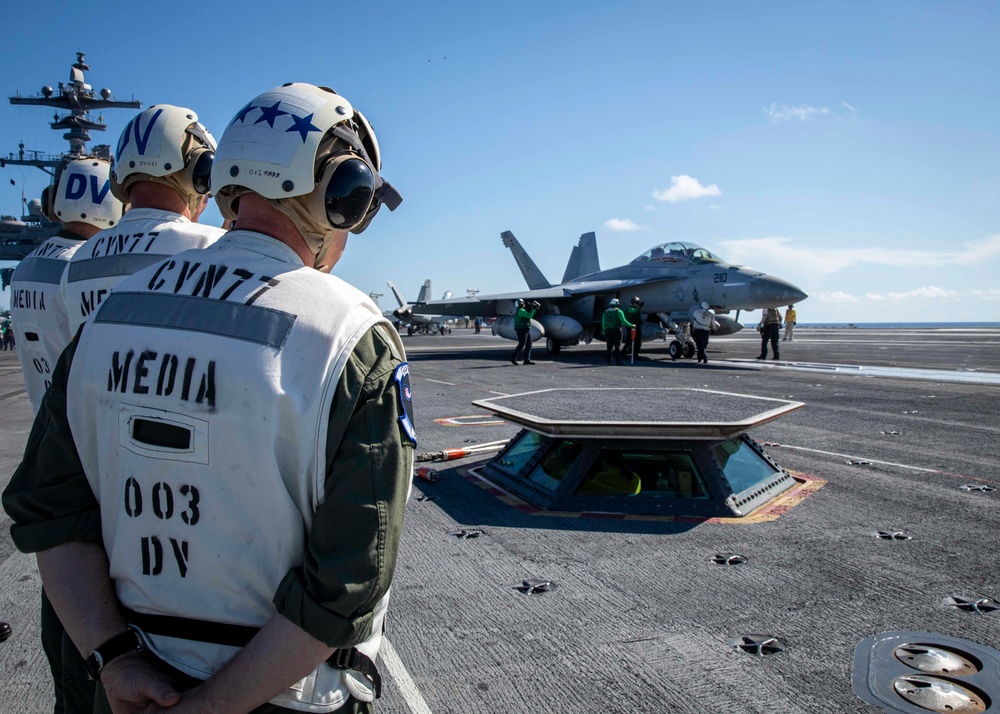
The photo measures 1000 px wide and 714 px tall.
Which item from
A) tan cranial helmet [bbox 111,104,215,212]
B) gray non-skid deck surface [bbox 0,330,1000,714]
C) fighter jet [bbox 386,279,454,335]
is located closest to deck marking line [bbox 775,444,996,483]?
gray non-skid deck surface [bbox 0,330,1000,714]

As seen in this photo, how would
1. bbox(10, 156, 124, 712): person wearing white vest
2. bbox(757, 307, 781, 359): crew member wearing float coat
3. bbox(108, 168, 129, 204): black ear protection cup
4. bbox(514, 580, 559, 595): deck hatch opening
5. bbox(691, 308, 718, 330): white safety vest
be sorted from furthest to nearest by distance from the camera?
bbox(757, 307, 781, 359): crew member wearing float coat, bbox(691, 308, 718, 330): white safety vest, bbox(514, 580, 559, 595): deck hatch opening, bbox(108, 168, 129, 204): black ear protection cup, bbox(10, 156, 124, 712): person wearing white vest

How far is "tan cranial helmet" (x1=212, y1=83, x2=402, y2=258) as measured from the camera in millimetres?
1440

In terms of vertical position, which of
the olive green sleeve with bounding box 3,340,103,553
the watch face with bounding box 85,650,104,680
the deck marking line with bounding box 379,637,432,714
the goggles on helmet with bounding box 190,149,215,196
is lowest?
the deck marking line with bounding box 379,637,432,714

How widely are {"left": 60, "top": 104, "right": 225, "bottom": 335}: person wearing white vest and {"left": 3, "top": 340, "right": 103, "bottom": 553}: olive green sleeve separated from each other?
1.23 m

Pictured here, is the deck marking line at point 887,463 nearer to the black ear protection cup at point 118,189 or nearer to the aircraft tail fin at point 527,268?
the black ear protection cup at point 118,189

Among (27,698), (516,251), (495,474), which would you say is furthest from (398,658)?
(516,251)

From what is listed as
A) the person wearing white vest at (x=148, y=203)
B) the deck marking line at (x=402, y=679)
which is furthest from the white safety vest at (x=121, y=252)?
the deck marking line at (x=402, y=679)

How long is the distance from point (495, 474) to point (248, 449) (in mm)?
3961

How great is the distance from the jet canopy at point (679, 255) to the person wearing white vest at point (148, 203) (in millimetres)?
17939

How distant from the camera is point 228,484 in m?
1.22

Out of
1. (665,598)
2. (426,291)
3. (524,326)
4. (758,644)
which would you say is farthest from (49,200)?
(426,291)

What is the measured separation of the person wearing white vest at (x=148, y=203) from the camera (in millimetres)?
2500

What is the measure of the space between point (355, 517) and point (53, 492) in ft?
2.40

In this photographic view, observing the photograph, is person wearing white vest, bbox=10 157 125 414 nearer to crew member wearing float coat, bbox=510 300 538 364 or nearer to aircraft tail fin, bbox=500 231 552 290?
crew member wearing float coat, bbox=510 300 538 364
